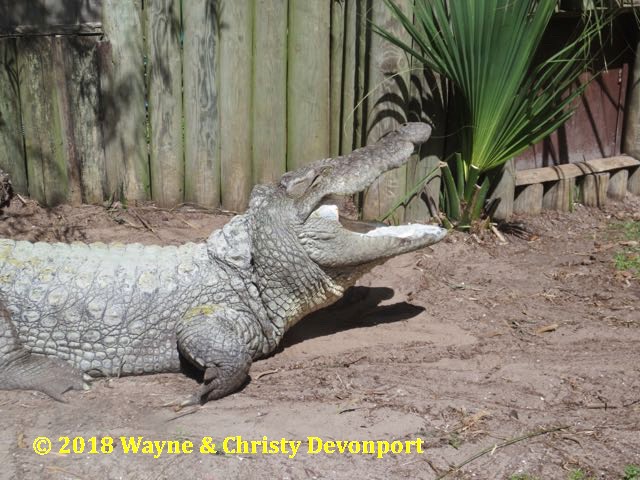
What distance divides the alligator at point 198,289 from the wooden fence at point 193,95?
4.13ft

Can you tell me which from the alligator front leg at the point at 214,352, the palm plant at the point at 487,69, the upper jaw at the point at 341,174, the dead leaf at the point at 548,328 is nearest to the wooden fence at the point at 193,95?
the palm plant at the point at 487,69

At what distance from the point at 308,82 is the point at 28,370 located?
274 cm

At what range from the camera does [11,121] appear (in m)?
5.58

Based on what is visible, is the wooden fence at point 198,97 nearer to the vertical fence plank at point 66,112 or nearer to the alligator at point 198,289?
the vertical fence plank at point 66,112

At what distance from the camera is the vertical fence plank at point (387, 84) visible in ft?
17.6

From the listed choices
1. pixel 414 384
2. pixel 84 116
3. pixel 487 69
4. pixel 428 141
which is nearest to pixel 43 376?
pixel 414 384

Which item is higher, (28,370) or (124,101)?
(124,101)

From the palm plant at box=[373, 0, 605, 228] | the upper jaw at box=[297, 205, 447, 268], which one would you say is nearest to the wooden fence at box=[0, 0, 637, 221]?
the palm plant at box=[373, 0, 605, 228]

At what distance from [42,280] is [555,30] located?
438 centimetres

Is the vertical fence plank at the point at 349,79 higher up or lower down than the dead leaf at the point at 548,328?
higher up

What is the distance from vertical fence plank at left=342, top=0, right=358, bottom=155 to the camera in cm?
548

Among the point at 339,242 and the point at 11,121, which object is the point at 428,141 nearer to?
the point at 339,242

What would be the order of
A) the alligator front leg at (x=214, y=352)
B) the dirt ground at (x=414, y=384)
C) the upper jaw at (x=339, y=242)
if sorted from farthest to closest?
the upper jaw at (x=339, y=242) < the alligator front leg at (x=214, y=352) < the dirt ground at (x=414, y=384)

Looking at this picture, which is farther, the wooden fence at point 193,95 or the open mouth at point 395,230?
the wooden fence at point 193,95
